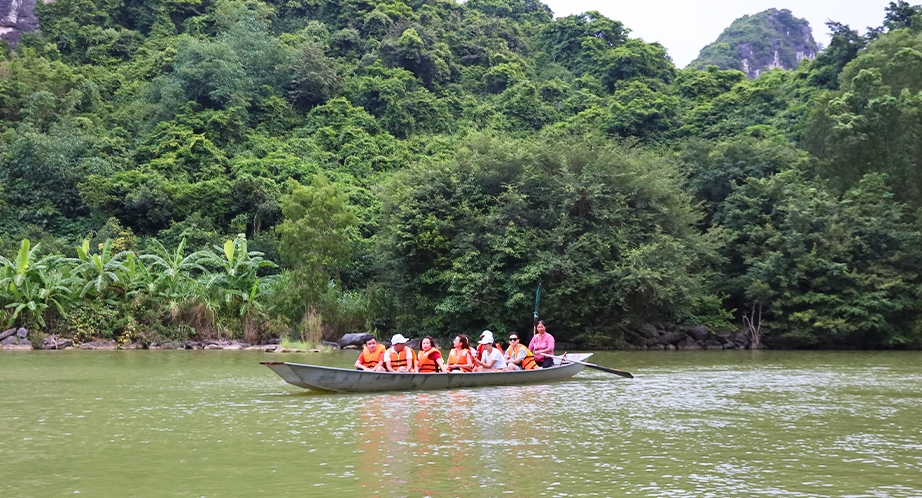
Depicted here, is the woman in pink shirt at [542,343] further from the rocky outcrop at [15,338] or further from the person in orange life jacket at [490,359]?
the rocky outcrop at [15,338]

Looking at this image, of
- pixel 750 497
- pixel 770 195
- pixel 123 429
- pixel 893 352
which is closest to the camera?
pixel 750 497

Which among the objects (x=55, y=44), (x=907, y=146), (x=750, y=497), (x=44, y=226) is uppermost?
(x=55, y=44)

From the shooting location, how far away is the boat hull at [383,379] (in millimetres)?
13555

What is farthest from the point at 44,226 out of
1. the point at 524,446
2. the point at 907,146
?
the point at 907,146

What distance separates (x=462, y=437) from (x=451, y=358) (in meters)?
6.32

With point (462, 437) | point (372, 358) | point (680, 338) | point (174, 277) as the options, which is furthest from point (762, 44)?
point (462, 437)

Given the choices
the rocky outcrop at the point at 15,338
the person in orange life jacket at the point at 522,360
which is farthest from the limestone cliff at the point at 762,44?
the person in orange life jacket at the point at 522,360

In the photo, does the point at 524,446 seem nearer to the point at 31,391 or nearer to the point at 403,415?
the point at 403,415

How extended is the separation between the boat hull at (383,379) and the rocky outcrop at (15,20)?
4256 cm

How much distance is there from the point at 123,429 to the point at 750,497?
24.3ft

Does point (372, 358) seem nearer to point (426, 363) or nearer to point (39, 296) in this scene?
point (426, 363)

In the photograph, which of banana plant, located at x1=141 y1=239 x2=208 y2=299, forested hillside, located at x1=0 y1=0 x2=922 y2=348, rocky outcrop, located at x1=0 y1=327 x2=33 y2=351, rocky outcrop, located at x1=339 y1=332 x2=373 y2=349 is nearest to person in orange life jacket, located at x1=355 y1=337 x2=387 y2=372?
forested hillside, located at x1=0 y1=0 x2=922 y2=348

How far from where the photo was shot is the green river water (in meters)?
7.83

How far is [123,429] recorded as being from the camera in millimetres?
10727
